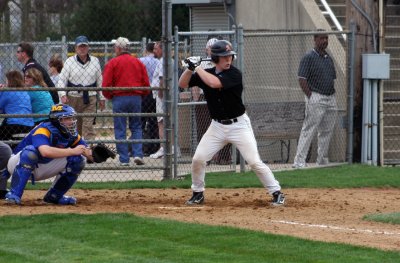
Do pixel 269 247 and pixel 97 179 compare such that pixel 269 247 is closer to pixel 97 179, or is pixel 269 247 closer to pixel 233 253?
pixel 233 253

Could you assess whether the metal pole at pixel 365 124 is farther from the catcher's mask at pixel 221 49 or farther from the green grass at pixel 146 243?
the green grass at pixel 146 243

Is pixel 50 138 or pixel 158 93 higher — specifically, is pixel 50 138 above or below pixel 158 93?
below

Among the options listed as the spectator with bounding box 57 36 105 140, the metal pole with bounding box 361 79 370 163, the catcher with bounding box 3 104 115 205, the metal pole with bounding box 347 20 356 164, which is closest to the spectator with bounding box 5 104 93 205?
the catcher with bounding box 3 104 115 205

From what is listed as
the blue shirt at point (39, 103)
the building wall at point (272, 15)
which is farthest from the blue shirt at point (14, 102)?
the building wall at point (272, 15)

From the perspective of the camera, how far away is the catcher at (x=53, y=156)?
11.7 metres

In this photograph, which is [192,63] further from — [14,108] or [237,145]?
[14,108]

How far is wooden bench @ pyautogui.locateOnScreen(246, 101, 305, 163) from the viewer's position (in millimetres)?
16875

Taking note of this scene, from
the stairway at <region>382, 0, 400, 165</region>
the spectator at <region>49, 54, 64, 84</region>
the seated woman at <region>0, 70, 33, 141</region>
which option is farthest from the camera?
the stairway at <region>382, 0, 400, 165</region>

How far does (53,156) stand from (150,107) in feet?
24.6

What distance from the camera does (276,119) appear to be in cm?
1697

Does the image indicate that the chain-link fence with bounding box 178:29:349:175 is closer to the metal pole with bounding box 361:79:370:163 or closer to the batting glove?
the metal pole with bounding box 361:79:370:163

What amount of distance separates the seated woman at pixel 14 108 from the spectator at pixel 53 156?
262 cm

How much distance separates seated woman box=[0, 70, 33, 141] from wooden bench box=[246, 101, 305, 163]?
364 cm

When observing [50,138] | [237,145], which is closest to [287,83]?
[237,145]
